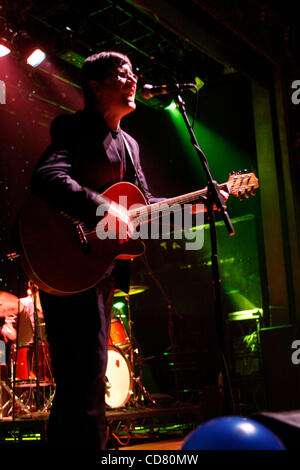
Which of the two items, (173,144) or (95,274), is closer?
(95,274)

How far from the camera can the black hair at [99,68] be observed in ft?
8.86

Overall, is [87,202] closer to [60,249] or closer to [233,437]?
[60,249]

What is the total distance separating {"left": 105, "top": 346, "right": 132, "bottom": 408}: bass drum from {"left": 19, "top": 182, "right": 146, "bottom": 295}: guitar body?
11.5 feet

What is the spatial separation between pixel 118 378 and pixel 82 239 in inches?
146

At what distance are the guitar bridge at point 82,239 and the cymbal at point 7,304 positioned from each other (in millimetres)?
3686

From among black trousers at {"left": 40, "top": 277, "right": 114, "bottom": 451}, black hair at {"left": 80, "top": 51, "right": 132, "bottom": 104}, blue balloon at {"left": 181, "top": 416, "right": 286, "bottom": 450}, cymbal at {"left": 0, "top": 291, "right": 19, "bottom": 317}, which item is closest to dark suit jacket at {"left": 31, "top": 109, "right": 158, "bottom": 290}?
black hair at {"left": 80, "top": 51, "right": 132, "bottom": 104}

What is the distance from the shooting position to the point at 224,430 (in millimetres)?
1434

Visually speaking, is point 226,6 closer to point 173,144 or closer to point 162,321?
point 173,144

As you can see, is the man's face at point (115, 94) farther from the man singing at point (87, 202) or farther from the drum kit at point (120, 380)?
the drum kit at point (120, 380)

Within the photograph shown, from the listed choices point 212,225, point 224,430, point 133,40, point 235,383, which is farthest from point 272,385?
point 133,40

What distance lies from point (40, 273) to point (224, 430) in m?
1.23

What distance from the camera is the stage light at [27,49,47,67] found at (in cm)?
679

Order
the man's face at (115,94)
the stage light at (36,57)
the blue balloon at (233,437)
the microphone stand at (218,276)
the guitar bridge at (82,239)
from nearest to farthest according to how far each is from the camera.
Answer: the blue balloon at (233,437) < the microphone stand at (218,276) < the guitar bridge at (82,239) < the man's face at (115,94) < the stage light at (36,57)

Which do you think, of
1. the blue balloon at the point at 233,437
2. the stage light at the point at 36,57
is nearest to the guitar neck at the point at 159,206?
the blue balloon at the point at 233,437
